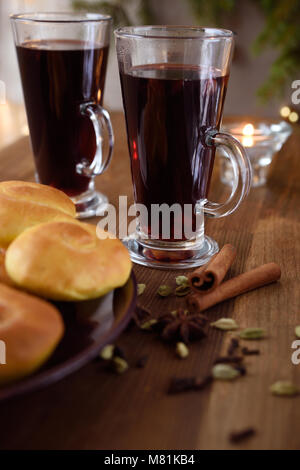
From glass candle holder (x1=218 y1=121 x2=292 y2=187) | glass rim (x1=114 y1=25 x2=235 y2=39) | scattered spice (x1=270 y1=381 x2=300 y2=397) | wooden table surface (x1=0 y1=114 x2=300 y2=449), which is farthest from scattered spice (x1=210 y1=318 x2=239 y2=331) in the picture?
glass candle holder (x1=218 y1=121 x2=292 y2=187)

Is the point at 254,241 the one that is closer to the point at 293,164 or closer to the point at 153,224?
the point at 153,224

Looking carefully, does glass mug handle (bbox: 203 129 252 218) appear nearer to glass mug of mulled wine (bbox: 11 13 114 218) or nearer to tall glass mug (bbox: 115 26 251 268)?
tall glass mug (bbox: 115 26 251 268)

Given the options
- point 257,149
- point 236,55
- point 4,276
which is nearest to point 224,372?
point 4,276

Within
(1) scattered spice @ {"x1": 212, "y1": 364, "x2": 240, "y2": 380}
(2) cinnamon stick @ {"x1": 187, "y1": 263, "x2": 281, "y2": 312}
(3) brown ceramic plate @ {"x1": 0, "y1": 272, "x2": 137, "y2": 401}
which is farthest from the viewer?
(2) cinnamon stick @ {"x1": 187, "y1": 263, "x2": 281, "y2": 312}

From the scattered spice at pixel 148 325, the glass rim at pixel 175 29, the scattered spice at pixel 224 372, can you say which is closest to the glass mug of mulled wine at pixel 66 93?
the glass rim at pixel 175 29

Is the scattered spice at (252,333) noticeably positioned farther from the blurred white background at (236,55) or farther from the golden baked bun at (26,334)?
the blurred white background at (236,55)
